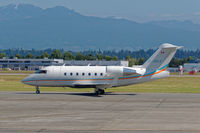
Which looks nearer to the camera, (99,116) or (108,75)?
(99,116)

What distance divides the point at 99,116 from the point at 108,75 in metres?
14.9

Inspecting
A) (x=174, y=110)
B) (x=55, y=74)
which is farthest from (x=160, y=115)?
(x=55, y=74)

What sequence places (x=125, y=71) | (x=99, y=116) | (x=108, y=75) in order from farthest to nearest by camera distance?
(x=108, y=75) < (x=125, y=71) < (x=99, y=116)

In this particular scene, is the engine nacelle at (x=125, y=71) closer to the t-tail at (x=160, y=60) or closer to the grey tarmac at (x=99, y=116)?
the t-tail at (x=160, y=60)

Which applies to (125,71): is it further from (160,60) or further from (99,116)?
(99,116)

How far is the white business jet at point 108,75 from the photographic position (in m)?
37.8

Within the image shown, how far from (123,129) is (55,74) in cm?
2038

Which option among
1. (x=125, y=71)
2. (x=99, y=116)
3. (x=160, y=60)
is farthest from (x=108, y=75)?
(x=99, y=116)

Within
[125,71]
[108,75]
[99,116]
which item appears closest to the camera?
[99,116]

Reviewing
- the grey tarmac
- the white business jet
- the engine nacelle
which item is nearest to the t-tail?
the white business jet

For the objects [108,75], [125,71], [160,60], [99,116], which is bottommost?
[99,116]

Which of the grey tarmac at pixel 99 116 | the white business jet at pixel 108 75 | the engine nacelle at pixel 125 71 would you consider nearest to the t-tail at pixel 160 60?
the white business jet at pixel 108 75

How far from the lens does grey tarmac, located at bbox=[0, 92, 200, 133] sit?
19.4 m

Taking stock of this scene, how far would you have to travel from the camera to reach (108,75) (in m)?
38.1
